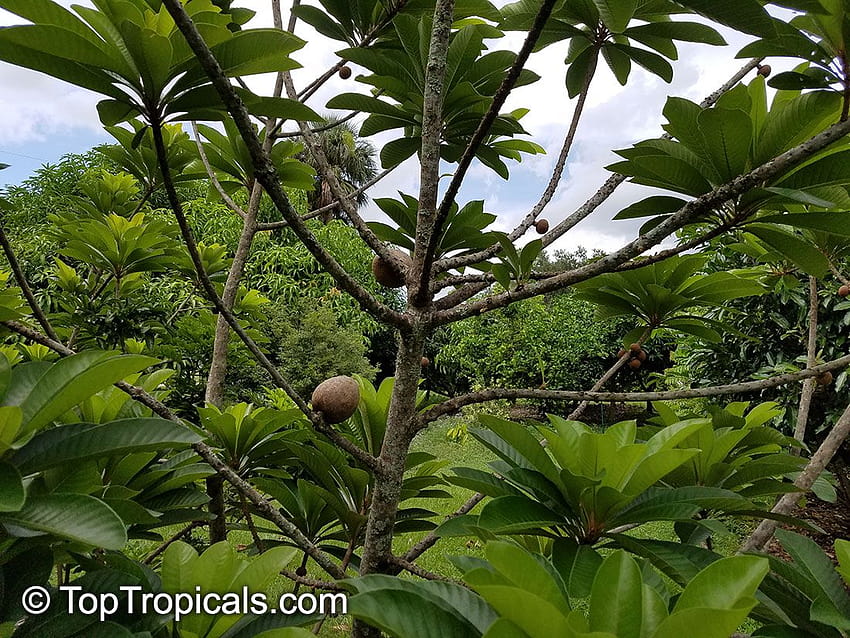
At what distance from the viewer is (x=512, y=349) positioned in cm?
1116

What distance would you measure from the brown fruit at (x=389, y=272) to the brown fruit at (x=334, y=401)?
0.79 feet

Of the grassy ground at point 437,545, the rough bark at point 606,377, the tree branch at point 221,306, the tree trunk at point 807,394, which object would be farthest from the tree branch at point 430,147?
the grassy ground at point 437,545

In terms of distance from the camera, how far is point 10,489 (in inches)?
24.3

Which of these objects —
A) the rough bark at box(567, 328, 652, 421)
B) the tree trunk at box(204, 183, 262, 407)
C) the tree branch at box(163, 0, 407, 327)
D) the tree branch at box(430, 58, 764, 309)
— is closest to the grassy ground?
the rough bark at box(567, 328, 652, 421)

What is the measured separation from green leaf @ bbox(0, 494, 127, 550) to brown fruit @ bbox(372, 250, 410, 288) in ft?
2.00

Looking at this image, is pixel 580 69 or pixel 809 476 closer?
pixel 809 476

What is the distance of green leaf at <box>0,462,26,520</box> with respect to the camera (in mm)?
592

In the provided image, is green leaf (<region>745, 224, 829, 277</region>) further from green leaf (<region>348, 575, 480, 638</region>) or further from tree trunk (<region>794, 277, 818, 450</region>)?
green leaf (<region>348, 575, 480, 638</region>)

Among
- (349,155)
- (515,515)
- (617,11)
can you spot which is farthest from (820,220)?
(349,155)

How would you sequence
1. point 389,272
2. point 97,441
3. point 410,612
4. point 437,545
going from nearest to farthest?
point 410,612
point 97,441
point 389,272
point 437,545

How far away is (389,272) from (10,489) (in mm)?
685

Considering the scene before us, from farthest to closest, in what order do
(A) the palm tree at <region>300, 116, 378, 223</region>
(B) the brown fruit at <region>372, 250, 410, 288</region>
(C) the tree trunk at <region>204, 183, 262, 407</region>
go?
(A) the palm tree at <region>300, 116, 378, 223</region> → (C) the tree trunk at <region>204, 183, 262, 407</region> → (B) the brown fruit at <region>372, 250, 410, 288</region>

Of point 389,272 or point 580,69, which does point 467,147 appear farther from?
point 580,69

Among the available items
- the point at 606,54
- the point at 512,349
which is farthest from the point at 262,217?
the point at 606,54
